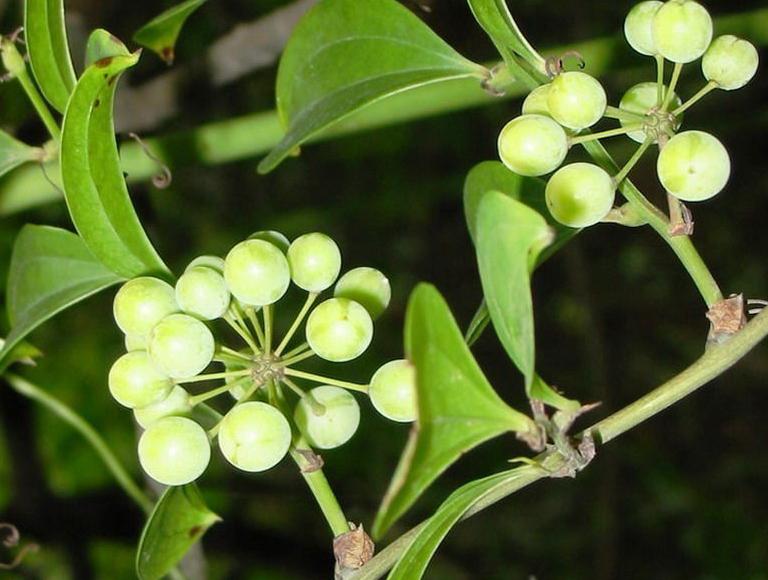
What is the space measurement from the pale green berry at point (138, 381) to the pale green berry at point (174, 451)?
0.02m

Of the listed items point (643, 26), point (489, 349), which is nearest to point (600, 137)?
point (643, 26)

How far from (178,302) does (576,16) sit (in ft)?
6.93

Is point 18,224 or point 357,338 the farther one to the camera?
point 18,224

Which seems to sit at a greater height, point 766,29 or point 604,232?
point 604,232

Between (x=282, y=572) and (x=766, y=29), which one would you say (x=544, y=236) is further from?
(x=282, y=572)

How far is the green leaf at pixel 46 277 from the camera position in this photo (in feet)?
3.13

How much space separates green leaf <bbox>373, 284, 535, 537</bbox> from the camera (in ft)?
1.91

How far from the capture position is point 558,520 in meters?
2.99

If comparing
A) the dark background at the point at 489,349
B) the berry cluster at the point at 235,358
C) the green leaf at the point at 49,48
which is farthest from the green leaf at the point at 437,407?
the dark background at the point at 489,349

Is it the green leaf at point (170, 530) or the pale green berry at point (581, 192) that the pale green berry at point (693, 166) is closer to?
the pale green berry at point (581, 192)

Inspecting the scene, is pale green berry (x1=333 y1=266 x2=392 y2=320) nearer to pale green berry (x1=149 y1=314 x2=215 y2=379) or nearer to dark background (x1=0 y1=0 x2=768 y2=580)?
pale green berry (x1=149 y1=314 x2=215 y2=379)

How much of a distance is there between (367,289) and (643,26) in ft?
0.99

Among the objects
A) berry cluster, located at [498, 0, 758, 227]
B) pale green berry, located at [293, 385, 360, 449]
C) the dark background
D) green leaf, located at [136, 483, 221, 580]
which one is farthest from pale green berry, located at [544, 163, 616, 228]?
the dark background

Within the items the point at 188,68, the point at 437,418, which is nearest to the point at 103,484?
the point at 188,68
